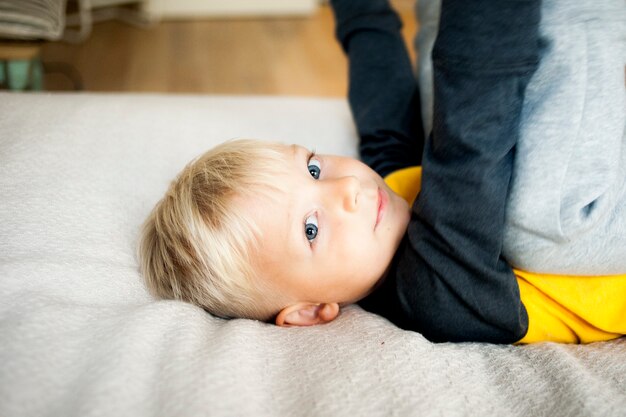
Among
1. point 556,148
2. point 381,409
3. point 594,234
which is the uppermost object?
point 556,148

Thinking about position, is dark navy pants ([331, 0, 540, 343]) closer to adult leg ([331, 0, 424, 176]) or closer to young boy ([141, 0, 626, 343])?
young boy ([141, 0, 626, 343])

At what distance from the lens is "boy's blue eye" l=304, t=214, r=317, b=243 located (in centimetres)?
73

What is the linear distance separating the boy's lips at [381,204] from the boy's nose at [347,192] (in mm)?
54

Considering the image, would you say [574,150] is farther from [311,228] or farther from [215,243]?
[215,243]

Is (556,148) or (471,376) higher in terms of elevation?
(556,148)

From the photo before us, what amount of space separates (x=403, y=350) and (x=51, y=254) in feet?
1.48

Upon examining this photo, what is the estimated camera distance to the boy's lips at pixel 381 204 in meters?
0.77

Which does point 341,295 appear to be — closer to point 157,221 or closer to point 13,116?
point 157,221

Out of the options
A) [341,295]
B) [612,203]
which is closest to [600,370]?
[612,203]

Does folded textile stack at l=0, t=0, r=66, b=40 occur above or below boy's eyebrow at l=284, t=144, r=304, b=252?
above

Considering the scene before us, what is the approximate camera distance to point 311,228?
0.73 meters

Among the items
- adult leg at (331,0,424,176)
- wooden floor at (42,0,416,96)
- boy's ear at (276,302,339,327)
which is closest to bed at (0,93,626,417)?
boy's ear at (276,302,339,327)

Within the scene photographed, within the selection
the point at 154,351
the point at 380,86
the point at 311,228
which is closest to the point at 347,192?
the point at 311,228

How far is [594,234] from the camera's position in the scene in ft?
2.27
